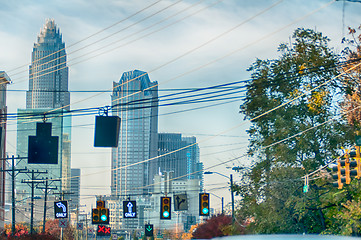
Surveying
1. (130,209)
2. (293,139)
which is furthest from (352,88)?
(130,209)

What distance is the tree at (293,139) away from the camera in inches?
1907

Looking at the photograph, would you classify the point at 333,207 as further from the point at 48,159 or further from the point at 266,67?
the point at 48,159

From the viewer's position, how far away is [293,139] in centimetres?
5012

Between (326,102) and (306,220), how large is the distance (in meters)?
9.33

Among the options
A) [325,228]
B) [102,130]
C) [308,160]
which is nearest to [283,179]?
[308,160]

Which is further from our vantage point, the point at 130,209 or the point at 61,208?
the point at 61,208

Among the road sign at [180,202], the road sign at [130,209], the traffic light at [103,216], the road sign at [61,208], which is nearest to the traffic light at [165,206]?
the road sign at [180,202]

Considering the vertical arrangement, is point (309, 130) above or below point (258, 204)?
above

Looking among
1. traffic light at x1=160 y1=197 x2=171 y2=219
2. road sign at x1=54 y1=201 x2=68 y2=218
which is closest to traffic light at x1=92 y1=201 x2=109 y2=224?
traffic light at x1=160 y1=197 x2=171 y2=219

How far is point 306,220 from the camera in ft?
169

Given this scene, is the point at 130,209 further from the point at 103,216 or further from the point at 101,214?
the point at 101,214

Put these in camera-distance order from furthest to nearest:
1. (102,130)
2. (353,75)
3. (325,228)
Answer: (325,228)
(353,75)
(102,130)

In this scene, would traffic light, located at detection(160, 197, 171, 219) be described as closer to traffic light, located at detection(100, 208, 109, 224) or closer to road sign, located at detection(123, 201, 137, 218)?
road sign, located at detection(123, 201, 137, 218)

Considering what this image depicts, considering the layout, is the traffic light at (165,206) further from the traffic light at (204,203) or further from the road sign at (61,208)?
the road sign at (61,208)
